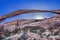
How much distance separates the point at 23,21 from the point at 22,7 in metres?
0.21

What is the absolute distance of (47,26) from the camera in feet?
7.55

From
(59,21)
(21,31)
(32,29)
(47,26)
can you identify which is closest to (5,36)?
(21,31)

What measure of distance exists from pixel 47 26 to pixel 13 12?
53 centimetres

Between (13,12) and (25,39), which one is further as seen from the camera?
(13,12)

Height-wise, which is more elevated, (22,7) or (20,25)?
(22,7)

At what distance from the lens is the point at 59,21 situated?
2.33 meters

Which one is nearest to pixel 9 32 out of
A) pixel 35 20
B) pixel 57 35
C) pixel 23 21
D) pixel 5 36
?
pixel 5 36

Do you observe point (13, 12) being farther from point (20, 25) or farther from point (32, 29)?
point (32, 29)

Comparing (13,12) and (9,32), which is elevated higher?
(13,12)

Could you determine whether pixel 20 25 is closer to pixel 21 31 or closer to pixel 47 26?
pixel 21 31

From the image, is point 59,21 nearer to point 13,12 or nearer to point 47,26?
point 47,26

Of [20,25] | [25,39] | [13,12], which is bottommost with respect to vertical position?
[25,39]

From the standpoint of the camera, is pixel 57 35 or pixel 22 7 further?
pixel 22 7

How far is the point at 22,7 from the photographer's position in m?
2.46
